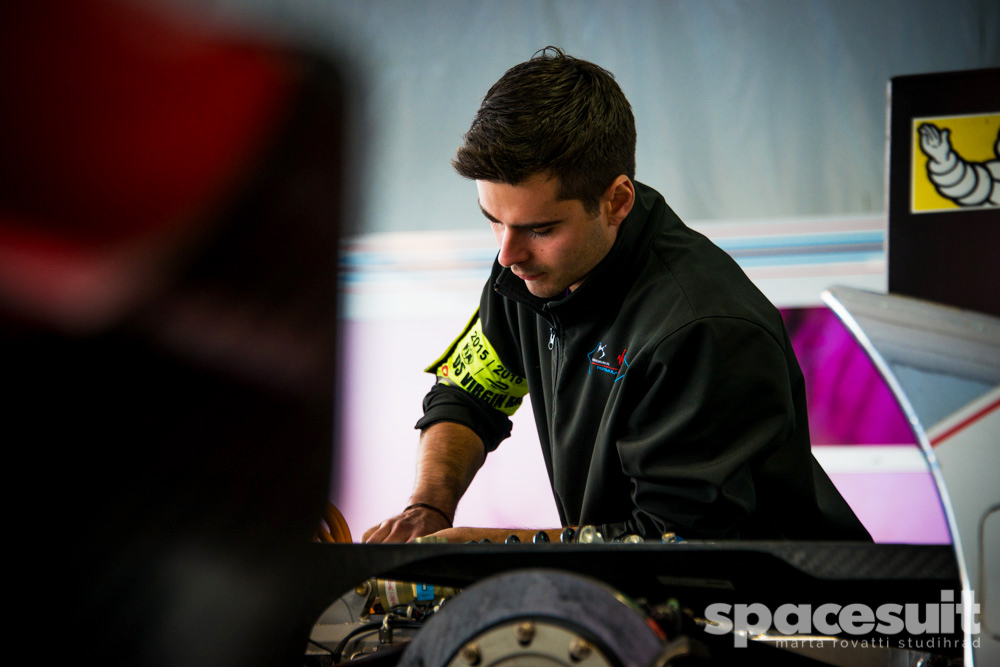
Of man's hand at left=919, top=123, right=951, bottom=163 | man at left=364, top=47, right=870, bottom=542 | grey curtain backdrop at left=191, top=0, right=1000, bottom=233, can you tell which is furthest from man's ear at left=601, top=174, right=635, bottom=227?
grey curtain backdrop at left=191, top=0, right=1000, bottom=233

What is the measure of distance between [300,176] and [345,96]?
4cm

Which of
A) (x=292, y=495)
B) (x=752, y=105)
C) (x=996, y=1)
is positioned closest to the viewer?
(x=292, y=495)

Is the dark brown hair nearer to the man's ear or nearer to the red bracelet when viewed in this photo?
the man's ear

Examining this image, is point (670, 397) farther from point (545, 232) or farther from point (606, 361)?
point (545, 232)

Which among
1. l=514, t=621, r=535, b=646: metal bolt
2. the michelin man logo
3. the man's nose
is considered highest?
the michelin man logo

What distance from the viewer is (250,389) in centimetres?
38

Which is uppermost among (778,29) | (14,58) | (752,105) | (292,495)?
(778,29)

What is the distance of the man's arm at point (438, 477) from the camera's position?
115 centimetres

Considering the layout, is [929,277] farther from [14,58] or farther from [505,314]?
[14,58]

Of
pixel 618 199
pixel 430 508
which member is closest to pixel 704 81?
pixel 618 199

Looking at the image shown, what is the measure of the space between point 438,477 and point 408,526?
0.72 feet

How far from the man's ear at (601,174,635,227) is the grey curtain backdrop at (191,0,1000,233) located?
3.71ft

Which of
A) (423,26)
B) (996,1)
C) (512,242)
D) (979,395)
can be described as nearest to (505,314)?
(512,242)

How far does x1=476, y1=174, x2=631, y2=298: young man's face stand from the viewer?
1.24 metres
